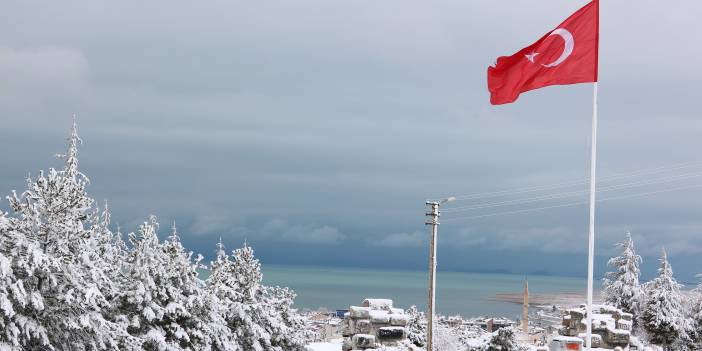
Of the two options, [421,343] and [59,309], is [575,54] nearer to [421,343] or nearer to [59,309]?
[59,309]

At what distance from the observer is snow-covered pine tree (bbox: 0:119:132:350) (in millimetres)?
22234

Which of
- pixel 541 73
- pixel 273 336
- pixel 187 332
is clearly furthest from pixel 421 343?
pixel 541 73

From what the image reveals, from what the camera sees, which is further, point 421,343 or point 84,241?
point 421,343

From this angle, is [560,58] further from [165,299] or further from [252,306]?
[252,306]

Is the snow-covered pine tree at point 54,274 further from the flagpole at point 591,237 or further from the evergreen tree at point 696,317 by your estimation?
the evergreen tree at point 696,317

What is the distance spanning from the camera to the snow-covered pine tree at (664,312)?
48.9 m

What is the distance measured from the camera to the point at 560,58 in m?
18.1

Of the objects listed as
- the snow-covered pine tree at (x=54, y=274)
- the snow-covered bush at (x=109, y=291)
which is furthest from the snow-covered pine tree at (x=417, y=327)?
the snow-covered pine tree at (x=54, y=274)

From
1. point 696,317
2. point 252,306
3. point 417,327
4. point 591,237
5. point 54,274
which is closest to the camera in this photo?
point 591,237

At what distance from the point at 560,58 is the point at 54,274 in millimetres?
15309

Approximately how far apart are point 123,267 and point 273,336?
24.9 ft

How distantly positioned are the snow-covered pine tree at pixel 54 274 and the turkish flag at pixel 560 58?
1317 centimetres

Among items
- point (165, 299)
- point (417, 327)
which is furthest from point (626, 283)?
point (165, 299)

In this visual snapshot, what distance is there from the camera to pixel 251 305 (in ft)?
113
